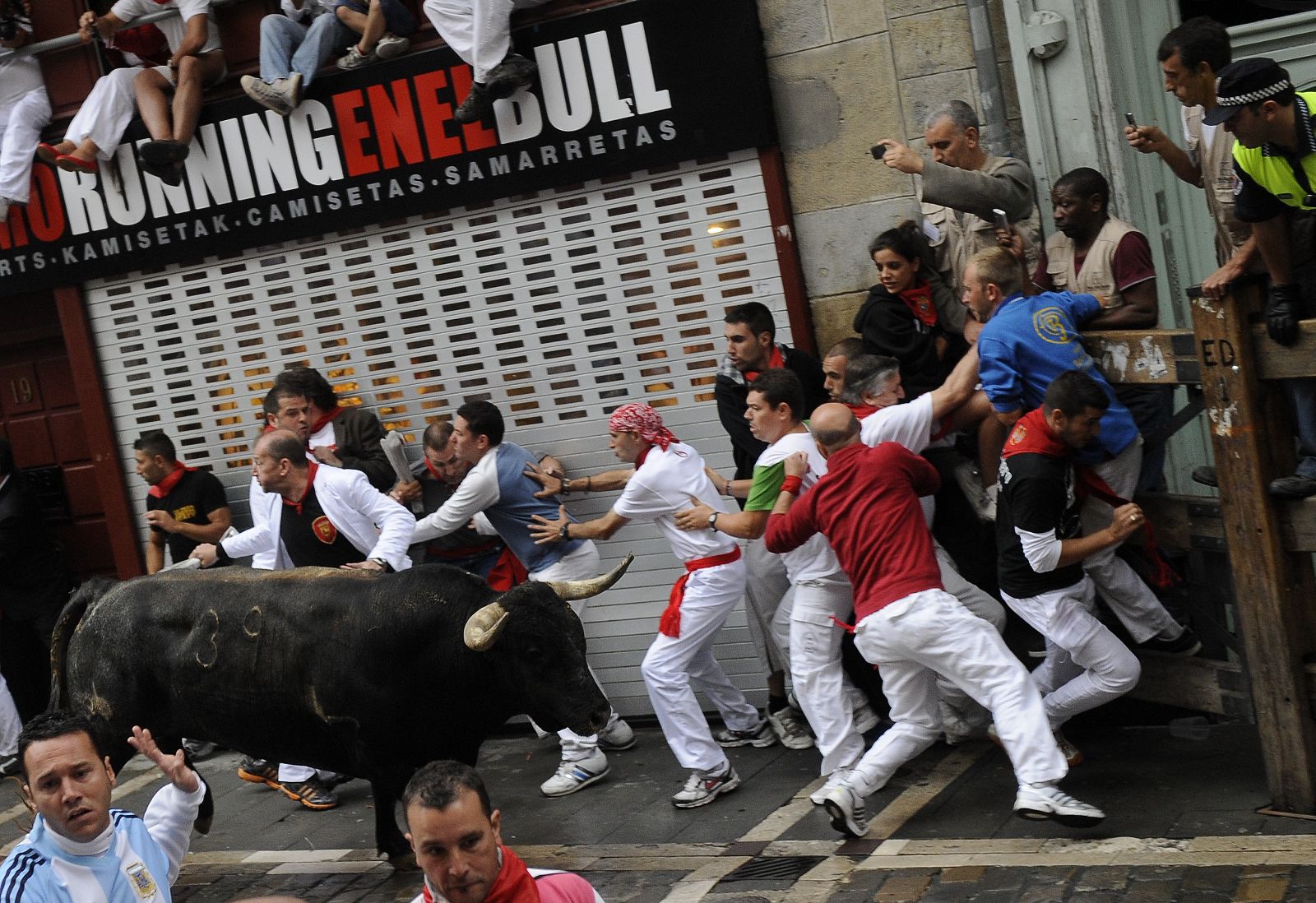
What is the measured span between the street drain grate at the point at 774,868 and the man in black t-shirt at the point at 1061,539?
1378 mm

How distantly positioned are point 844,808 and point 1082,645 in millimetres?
1311

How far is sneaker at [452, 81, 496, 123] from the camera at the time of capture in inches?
369

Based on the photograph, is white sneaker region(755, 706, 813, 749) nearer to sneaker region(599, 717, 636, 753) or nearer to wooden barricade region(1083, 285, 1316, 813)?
sneaker region(599, 717, 636, 753)

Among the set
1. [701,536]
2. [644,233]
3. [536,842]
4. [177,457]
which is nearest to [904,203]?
[644,233]

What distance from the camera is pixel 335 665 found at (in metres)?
7.36

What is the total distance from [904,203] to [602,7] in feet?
7.16

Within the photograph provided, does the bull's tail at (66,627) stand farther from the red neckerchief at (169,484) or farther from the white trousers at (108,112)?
the white trousers at (108,112)

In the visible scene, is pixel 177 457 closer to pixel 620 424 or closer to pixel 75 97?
pixel 75 97

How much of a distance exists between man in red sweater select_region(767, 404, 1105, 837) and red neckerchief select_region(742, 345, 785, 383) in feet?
4.47

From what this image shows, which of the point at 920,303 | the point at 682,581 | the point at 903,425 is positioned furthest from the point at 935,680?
the point at 920,303

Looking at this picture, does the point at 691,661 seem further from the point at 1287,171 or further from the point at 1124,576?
the point at 1287,171

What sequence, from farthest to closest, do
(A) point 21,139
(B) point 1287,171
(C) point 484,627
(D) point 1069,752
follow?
(A) point 21,139 → (D) point 1069,752 → (C) point 484,627 → (B) point 1287,171

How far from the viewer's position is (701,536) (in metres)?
8.23

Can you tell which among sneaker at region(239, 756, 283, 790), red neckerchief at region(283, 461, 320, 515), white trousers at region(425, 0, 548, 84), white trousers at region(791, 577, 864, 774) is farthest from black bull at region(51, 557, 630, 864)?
white trousers at region(425, 0, 548, 84)
